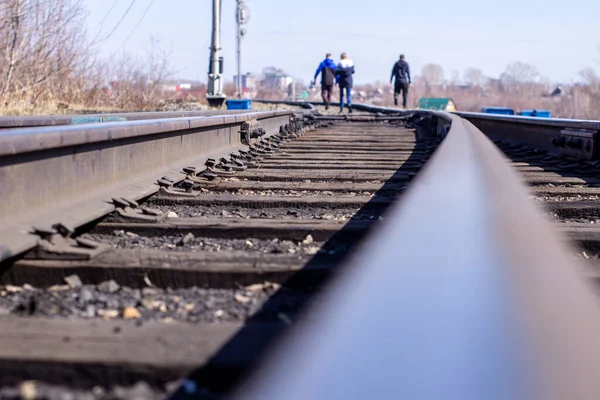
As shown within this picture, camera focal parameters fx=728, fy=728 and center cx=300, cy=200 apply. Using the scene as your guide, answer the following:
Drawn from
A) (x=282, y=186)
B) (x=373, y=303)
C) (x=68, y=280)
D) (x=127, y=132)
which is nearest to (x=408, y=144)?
(x=282, y=186)

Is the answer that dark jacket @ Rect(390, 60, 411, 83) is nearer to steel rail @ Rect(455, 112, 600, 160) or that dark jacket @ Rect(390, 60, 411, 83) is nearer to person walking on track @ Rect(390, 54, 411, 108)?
person walking on track @ Rect(390, 54, 411, 108)

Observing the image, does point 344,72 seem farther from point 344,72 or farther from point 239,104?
point 239,104

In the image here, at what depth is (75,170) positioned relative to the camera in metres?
3.29

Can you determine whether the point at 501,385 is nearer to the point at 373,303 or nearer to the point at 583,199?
the point at 373,303

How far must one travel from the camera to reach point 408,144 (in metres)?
9.27

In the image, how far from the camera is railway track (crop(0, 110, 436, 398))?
157 cm

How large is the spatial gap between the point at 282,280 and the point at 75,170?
1.40 meters

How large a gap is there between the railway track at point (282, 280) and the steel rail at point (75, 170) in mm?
12

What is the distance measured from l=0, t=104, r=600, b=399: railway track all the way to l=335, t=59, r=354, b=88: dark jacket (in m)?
18.6

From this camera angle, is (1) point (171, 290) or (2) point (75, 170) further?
(2) point (75, 170)

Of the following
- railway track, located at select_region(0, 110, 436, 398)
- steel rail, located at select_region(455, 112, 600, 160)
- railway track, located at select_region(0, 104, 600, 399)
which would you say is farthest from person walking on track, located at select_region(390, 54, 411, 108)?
railway track, located at select_region(0, 110, 436, 398)

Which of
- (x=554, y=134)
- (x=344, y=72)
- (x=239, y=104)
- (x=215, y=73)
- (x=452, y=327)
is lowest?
(x=452, y=327)

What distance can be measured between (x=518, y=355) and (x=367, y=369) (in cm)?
19

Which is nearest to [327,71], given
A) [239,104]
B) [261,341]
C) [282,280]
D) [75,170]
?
[239,104]
